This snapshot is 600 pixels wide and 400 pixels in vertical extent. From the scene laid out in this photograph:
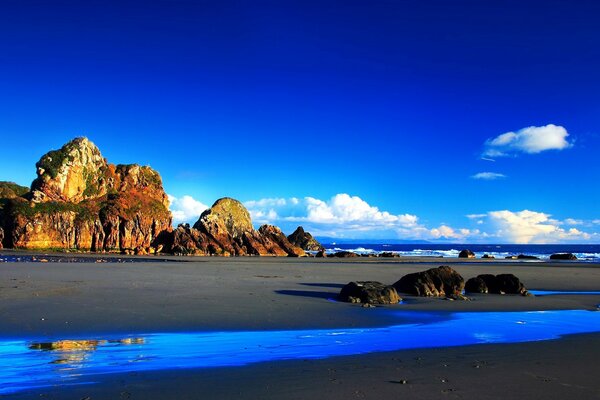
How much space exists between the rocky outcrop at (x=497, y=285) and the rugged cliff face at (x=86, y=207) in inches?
2707

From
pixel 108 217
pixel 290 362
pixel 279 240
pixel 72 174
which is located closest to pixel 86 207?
pixel 108 217

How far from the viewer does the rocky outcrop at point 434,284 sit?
75.7 feet

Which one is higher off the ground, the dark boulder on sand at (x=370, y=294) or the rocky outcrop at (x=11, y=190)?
the rocky outcrop at (x=11, y=190)

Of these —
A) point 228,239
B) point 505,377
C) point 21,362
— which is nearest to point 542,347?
point 505,377

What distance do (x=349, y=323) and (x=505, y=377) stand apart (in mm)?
6806

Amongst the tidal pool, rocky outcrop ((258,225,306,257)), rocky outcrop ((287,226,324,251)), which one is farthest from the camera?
rocky outcrop ((287,226,324,251))

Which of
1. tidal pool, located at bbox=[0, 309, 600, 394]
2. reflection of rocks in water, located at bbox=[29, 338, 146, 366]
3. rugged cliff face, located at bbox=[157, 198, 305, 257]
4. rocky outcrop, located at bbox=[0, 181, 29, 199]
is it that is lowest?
reflection of rocks in water, located at bbox=[29, 338, 146, 366]

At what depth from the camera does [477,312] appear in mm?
18281

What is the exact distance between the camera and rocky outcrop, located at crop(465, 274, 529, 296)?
24.7 m

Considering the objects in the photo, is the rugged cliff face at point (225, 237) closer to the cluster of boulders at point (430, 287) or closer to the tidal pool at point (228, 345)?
the cluster of boulders at point (430, 287)

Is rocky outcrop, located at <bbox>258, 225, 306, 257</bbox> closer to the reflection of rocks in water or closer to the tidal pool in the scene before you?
the tidal pool

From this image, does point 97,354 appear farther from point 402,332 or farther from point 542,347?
point 542,347

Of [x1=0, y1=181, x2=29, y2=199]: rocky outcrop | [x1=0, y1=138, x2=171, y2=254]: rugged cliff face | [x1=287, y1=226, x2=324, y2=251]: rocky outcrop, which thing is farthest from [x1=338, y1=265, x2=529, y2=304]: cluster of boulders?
[x1=287, y1=226, x2=324, y2=251]: rocky outcrop

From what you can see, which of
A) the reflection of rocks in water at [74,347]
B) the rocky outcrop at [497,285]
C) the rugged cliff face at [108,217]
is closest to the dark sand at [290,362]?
the reflection of rocks in water at [74,347]
